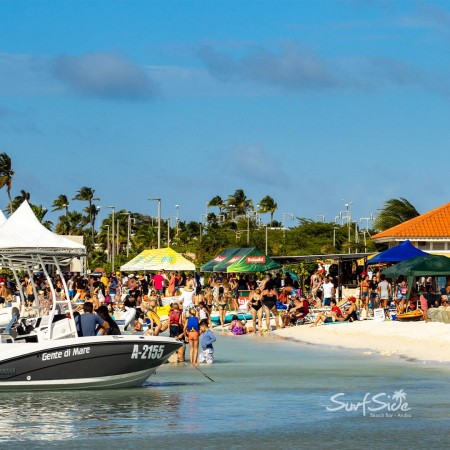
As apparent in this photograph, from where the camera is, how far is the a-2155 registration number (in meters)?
21.5

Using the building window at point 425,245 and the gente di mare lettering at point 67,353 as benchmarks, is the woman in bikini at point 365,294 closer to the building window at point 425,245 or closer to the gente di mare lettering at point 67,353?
the building window at point 425,245

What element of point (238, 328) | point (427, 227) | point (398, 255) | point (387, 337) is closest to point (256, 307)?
point (238, 328)

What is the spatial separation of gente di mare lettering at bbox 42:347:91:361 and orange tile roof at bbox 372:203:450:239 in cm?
3981

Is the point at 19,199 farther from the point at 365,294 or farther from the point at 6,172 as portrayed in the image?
the point at 365,294

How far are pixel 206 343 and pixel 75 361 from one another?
23.8 feet

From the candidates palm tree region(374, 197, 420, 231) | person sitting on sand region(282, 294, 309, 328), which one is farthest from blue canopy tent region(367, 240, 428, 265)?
palm tree region(374, 197, 420, 231)

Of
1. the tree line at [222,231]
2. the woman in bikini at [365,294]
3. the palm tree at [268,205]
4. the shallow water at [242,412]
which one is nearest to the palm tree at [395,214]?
the tree line at [222,231]

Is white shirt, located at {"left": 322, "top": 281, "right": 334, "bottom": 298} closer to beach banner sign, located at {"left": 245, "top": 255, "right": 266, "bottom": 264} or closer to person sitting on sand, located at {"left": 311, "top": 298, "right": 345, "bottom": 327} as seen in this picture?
person sitting on sand, located at {"left": 311, "top": 298, "right": 345, "bottom": 327}

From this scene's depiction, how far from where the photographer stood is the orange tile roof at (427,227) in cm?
5854

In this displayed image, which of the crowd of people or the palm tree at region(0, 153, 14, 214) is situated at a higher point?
the palm tree at region(0, 153, 14, 214)

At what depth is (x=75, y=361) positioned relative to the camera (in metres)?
21.0

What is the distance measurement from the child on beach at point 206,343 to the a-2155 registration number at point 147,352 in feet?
18.9

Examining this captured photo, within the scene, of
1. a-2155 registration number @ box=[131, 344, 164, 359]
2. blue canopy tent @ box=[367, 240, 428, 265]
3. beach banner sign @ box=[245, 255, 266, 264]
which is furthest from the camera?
beach banner sign @ box=[245, 255, 266, 264]

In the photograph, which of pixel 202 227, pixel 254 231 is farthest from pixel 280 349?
pixel 202 227
